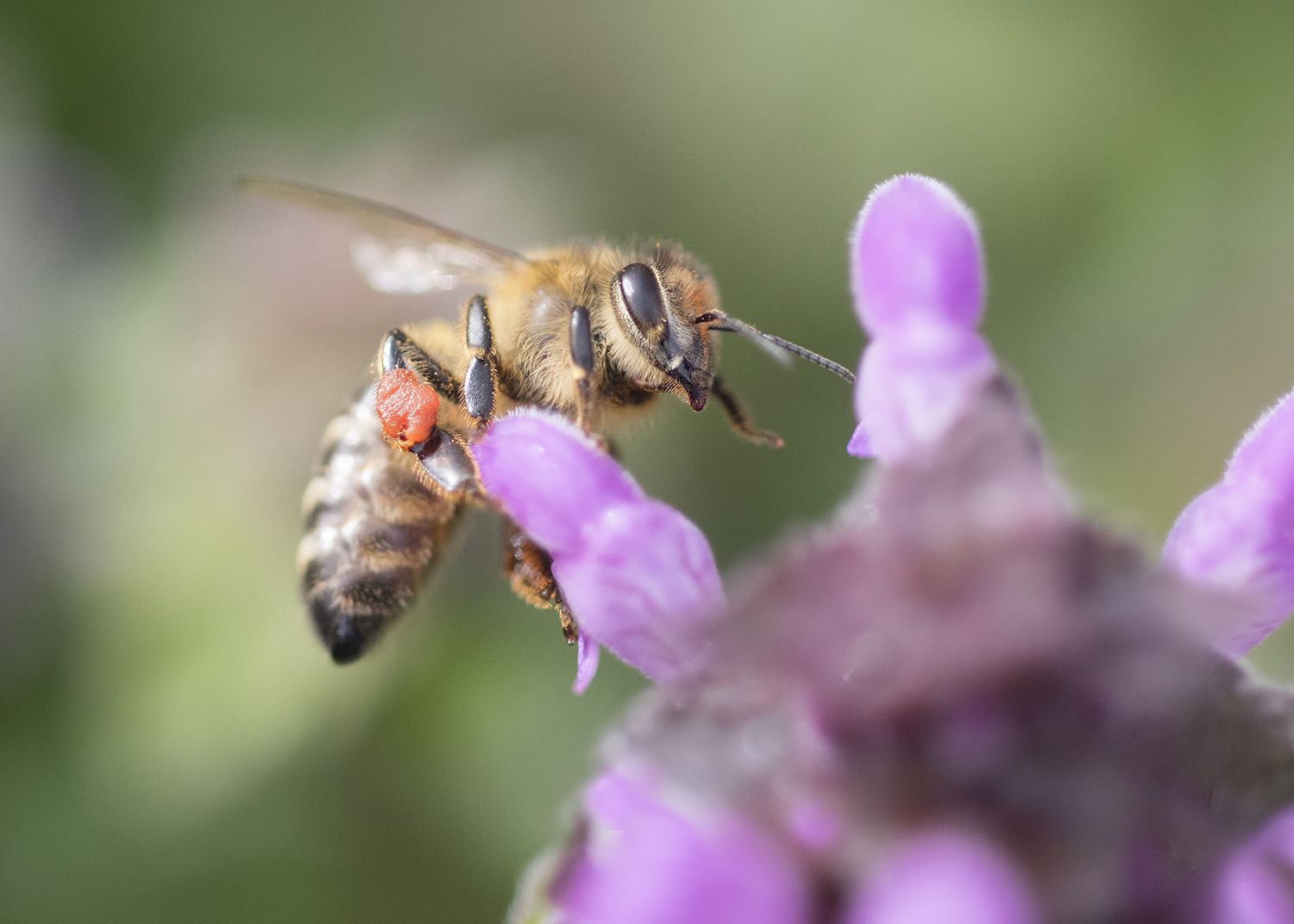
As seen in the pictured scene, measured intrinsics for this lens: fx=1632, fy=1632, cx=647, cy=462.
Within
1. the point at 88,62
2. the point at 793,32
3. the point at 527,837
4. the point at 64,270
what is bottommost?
the point at 527,837

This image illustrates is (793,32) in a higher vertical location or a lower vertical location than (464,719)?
higher

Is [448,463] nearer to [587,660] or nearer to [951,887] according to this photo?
[587,660]

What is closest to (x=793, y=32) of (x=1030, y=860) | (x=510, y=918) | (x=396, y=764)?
(x=396, y=764)

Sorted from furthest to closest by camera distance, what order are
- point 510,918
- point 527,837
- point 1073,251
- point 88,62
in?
point 88,62, point 1073,251, point 527,837, point 510,918

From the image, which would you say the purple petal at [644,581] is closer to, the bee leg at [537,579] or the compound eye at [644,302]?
the bee leg at [537,579]

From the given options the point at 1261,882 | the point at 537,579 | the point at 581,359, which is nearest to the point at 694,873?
the point at 1261,882

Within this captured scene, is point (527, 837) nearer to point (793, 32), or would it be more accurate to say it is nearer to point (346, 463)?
point (346, 463)

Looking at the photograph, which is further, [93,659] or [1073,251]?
[1073,251]

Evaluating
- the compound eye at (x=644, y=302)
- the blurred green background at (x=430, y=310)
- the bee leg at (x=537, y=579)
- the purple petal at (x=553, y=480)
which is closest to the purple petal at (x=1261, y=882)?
the purple petal at (x=553, y=480)
